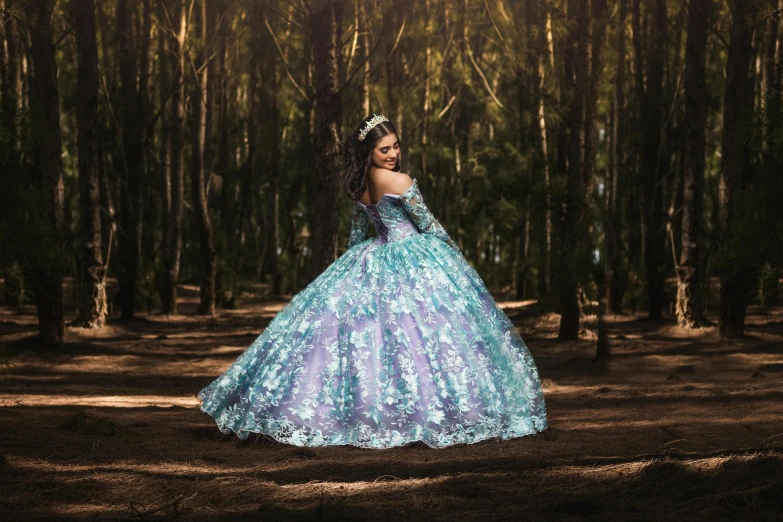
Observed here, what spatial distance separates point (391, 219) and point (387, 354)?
1.07 metres

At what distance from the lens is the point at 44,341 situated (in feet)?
40.9

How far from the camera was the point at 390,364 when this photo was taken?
6438mm

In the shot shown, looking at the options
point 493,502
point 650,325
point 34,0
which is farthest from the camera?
point 650,325

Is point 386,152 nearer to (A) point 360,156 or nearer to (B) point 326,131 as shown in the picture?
(A) point 360,156

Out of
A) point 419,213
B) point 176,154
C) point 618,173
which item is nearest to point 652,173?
point 618,173

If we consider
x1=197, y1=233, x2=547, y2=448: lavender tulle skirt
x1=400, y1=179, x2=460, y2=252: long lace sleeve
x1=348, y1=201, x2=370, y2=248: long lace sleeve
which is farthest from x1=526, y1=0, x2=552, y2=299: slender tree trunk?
x1=197, y1=233, x2=547, y2=448: lavender tulle skirt

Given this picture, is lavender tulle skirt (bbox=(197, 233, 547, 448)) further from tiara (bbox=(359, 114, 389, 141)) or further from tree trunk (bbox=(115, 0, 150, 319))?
tree trunk (bbox=(115, 0, 150, 319))

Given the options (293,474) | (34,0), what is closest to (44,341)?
(34,0)

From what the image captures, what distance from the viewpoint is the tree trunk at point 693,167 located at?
13633 millimetres

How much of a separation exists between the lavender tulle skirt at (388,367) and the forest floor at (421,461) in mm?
159

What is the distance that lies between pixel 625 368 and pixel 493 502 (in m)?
6.77

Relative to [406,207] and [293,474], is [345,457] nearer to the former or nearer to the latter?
[293,474]

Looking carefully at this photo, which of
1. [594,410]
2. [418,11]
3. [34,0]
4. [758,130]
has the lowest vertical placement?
[594,410]

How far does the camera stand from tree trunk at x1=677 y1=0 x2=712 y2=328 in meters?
13.6
